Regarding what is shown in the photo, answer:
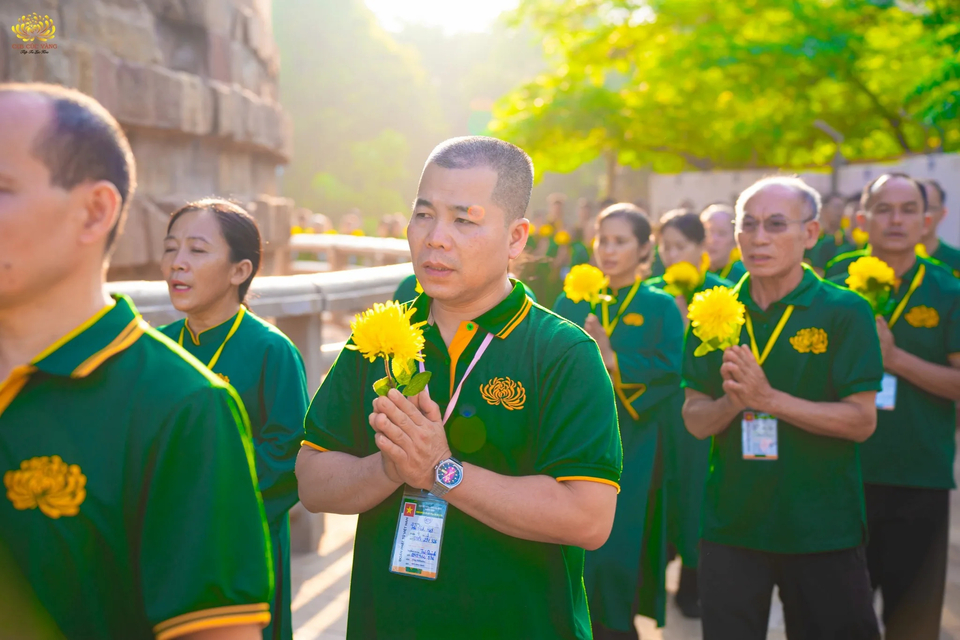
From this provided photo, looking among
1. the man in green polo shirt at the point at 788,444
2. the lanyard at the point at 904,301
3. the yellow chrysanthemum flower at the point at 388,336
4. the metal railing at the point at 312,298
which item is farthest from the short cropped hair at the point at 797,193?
the metal railing at the point at 312,298

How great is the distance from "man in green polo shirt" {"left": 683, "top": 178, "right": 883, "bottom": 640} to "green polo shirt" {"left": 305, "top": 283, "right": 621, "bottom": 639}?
147 centimetres

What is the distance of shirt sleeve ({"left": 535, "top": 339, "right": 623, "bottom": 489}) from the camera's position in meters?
2.29

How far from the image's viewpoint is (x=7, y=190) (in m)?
1.51

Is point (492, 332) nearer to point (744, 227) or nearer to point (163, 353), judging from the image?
point (163, 353)

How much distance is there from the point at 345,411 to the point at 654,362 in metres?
3.18

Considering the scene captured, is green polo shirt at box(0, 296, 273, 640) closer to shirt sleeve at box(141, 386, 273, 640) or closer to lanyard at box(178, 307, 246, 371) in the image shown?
shirt sleeve at box(141, 386, 273, 640)

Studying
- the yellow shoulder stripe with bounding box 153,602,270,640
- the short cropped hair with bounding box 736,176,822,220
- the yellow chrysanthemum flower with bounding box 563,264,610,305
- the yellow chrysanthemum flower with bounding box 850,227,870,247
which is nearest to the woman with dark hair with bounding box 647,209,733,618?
the yellow chrysanthemum flower with bounding box 563,264,610,305

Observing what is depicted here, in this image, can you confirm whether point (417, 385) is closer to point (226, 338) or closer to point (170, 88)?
point (226, 338)

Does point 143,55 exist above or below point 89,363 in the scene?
above

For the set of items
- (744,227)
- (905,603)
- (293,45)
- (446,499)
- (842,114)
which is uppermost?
(293,45)

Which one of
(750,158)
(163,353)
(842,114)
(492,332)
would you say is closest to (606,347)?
(492,332)

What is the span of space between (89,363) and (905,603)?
4.50 meters

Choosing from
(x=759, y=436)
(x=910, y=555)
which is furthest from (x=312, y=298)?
(x=910, y=555)

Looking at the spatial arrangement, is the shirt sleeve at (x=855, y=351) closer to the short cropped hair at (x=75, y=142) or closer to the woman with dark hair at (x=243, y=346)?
the woman with dark hair at (x=243, y=346)
